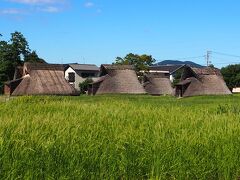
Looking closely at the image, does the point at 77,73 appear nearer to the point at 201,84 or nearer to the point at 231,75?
the point at 231,75

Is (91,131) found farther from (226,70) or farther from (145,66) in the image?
(226,70)

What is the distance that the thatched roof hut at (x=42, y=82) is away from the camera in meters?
35.0

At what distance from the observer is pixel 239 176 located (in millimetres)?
4859

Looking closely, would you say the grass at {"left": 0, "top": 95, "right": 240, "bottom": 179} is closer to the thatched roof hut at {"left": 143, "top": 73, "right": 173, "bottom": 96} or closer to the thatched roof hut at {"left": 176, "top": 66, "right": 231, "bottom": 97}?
the thatched roof hut at {"left": 176, "top": 66, "right": 231, "bottom": 97}

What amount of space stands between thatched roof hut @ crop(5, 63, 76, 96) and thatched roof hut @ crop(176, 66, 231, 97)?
39.1 ft

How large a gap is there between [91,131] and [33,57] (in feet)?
151

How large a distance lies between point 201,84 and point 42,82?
14866mm

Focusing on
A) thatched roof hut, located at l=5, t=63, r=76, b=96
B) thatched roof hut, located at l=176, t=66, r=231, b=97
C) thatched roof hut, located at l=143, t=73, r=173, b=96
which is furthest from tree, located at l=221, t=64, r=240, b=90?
thatched roof hut, located at l=5, t=63, r=76, b=96

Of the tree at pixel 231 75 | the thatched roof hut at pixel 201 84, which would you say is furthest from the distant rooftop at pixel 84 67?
the thatched roof hut at pixel 201 84

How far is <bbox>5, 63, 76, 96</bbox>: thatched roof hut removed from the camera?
115 ft

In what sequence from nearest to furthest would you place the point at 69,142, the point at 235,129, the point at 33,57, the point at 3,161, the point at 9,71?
the point at 3,161
the point at 69,142
the point at 235,129
the point at 9,71
the point at 33,57

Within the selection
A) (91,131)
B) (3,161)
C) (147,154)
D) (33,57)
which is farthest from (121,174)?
(33,57)

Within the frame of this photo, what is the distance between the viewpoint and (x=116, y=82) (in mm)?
42062

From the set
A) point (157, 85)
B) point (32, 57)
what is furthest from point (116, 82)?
point (32, 57)
